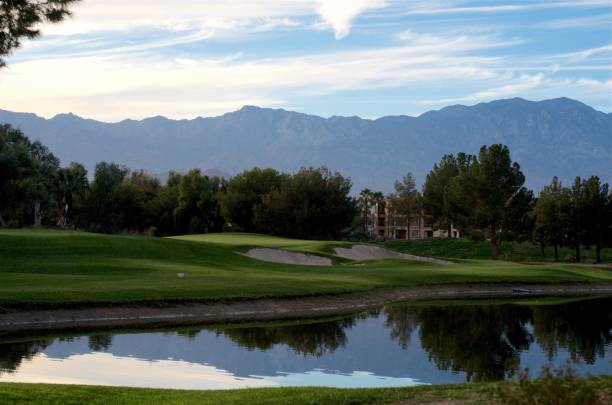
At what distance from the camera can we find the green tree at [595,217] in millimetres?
92000

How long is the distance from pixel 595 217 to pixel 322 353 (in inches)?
2811

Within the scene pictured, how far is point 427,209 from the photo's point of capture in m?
123

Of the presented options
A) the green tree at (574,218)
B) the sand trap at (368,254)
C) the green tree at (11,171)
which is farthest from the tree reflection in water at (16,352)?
the green tree at (574,218)

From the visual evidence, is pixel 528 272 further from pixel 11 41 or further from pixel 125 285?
pixel 11 41

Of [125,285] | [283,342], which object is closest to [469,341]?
[283,342]

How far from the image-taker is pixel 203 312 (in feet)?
119

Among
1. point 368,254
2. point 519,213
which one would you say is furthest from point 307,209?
point 368,254

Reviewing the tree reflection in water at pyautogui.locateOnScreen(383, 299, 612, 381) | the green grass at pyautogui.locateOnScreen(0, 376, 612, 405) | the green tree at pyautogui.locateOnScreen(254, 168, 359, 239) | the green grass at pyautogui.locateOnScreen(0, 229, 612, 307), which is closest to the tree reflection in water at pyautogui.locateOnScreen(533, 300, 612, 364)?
the tree reflection in water at pyautogui.locateOnScreen(383, 299, 612, 381)

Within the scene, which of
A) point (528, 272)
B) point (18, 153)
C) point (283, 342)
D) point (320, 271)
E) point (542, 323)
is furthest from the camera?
point (18, 153)

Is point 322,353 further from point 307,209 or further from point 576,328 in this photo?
point 307,209

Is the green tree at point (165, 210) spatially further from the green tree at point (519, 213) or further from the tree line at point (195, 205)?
the green tree at point (519, 213)

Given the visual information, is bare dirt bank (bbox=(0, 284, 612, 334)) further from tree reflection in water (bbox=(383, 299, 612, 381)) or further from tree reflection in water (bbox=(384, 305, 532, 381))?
tree reflection in water (bbox=(384, 305, 532, 381))

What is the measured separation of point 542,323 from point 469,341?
725 centimetres

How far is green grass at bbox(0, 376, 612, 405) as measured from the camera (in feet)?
52.1
